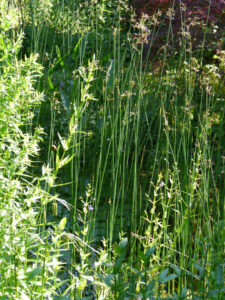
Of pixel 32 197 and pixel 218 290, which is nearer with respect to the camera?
pixel 32 197

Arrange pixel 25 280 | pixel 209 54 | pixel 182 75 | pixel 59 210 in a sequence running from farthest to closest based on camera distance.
→ pixel 209 54, pixel 182 75, pixel 59 210, pixel 25 280

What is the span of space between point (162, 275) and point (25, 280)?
0.48 meters

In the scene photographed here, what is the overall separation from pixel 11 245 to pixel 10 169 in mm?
212

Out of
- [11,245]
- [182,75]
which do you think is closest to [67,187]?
[182,75]

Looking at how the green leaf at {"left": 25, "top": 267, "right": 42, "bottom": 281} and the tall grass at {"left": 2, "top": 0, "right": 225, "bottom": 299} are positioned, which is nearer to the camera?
the green leaf at {"left": 25, "top": 267, "right": 42, "bottom": 281}

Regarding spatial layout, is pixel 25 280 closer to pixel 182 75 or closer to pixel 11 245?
pixel 11 245

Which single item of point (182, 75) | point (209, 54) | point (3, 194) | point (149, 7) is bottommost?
point (3, 194)

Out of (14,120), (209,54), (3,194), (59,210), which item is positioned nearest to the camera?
(3,194)

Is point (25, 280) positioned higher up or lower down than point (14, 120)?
lower down

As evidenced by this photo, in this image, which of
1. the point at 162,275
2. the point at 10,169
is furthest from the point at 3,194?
the point at 162,275

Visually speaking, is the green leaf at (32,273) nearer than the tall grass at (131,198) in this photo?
Yes

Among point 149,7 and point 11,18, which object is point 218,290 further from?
point 149,7

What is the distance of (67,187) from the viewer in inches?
115

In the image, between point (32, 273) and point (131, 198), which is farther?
point (131, 198)
